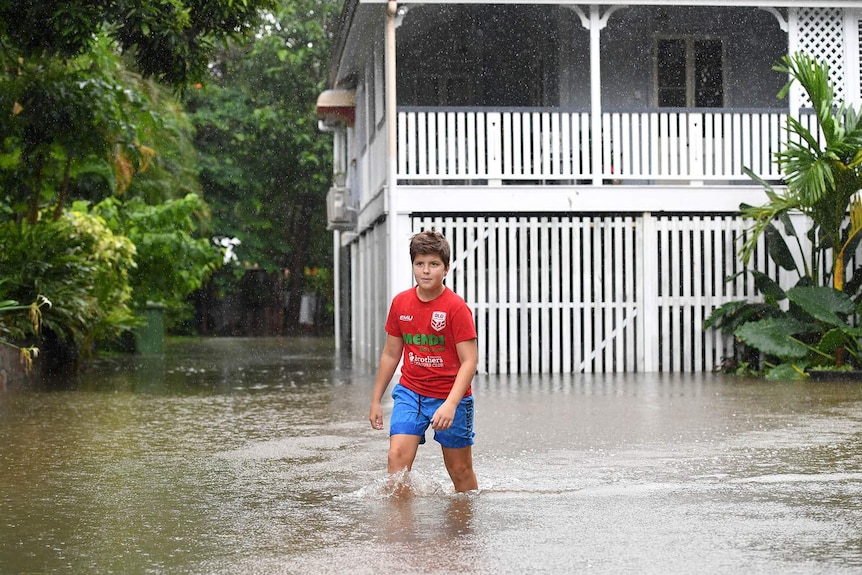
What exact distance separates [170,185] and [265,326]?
38.2 feet

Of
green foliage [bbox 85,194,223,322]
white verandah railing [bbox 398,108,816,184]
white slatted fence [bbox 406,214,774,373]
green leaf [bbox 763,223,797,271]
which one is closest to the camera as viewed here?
green leaf [bbox 763,223,797,271]

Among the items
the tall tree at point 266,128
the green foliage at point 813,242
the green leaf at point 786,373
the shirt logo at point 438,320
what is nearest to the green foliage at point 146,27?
the shirt logo at point 438,320

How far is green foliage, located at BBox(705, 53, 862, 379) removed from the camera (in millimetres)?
15570

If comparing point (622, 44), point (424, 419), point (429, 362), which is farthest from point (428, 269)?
point (622, 44)

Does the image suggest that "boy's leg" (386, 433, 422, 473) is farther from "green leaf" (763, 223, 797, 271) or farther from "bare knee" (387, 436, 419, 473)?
"green leaf" (763, 223, 797, 271)

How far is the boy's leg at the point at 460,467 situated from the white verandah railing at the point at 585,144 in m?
10.3

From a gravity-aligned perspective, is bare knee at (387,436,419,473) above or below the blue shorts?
below

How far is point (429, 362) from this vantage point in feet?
21.9

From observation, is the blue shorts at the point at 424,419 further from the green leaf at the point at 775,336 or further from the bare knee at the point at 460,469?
the green leaf at the point at 775,336

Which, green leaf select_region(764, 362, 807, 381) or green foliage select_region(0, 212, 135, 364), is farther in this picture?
green foliage select_region(0, 212, 135, 364)

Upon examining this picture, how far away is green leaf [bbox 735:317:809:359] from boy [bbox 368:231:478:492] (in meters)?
9.73

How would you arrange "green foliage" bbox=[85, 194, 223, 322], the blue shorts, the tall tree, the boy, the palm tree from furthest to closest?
the tall tree < "green foliage" bbox=[85, 194, 223, 322] < the palm tree < the blue shorts < the boy

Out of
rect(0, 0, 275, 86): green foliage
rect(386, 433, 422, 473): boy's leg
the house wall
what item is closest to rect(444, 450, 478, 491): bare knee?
rect(386, 433, 422, 473): boy's leg

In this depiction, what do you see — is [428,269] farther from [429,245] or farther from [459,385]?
[459,385]
